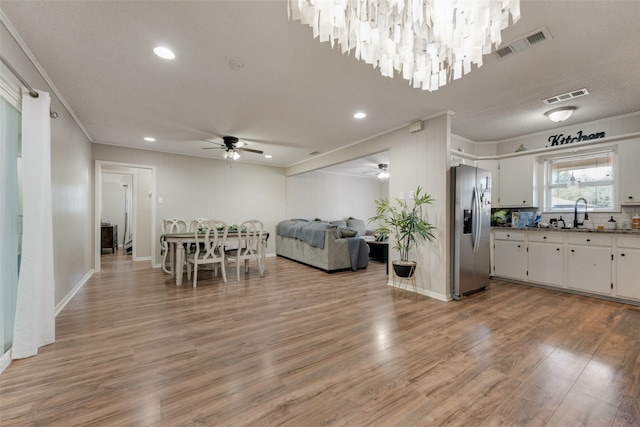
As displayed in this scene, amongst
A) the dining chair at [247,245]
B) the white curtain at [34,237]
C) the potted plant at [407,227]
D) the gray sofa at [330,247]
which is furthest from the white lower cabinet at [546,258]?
the white curtain at [34,237]

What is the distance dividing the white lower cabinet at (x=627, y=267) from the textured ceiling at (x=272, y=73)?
1.73 m

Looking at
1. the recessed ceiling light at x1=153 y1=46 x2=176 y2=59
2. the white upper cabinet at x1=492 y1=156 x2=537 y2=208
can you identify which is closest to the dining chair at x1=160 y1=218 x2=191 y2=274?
the recessed ceiling light at x1=153 y1=46 x2=176 y2=59

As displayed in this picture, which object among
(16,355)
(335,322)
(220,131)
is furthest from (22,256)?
(220,131)

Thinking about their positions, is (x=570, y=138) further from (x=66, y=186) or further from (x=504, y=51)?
(x=66, y=186)

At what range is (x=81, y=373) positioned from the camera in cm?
187

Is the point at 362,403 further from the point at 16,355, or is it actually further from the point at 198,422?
the point at 16,355

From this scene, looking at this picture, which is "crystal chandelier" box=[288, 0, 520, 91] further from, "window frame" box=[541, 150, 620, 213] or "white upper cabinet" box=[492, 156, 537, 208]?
"window frame" box=[541, 150, 620, 213]

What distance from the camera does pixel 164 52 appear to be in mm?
2268

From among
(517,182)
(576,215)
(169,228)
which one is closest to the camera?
(576,215)

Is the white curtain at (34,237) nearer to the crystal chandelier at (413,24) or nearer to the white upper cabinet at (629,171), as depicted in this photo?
the crystal chandelier at (413,24)

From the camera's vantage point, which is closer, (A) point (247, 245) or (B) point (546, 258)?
(B) point (546, 258)

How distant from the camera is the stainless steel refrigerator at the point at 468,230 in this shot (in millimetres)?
3547

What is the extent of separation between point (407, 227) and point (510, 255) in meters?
2.11

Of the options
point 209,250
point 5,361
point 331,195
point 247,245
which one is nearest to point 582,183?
point 247,245
